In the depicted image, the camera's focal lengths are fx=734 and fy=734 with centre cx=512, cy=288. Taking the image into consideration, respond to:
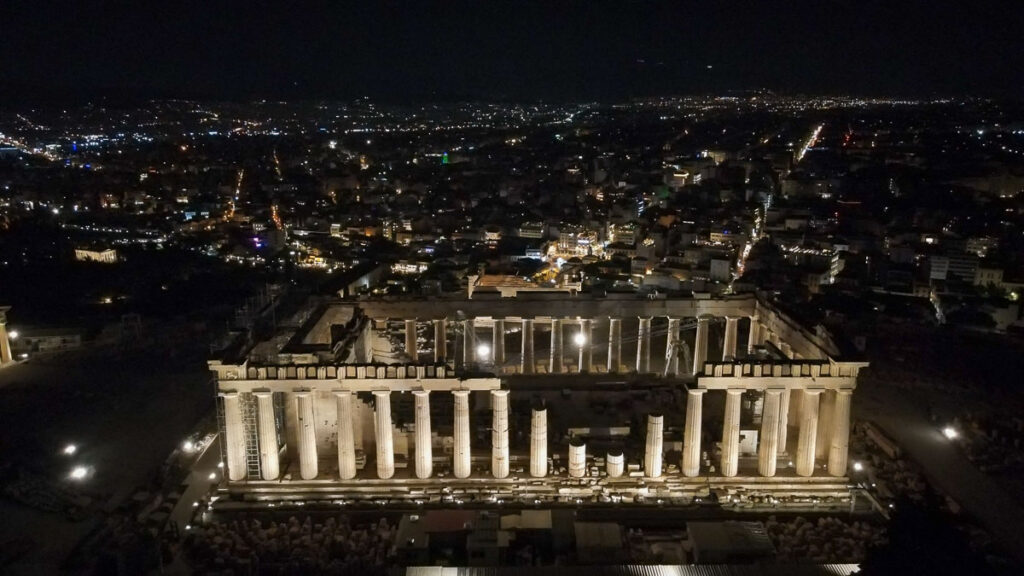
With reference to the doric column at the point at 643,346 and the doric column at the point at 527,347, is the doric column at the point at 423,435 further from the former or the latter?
the doric column at the point at 643,346

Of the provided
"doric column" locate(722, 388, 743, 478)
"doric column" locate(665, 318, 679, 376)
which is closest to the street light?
"doric column" locate(665, 318, 679, 376)

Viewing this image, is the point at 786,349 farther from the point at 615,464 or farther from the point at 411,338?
the point at 411,338

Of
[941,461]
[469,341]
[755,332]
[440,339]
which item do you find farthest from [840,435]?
[440,339]

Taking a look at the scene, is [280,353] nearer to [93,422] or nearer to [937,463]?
[93,422]

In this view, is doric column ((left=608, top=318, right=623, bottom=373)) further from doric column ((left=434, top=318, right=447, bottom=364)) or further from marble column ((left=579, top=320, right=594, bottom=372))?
doric column ((left=434, top=318, right=447, bottom=364))

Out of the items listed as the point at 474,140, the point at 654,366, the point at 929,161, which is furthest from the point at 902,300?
the point at 474,140
